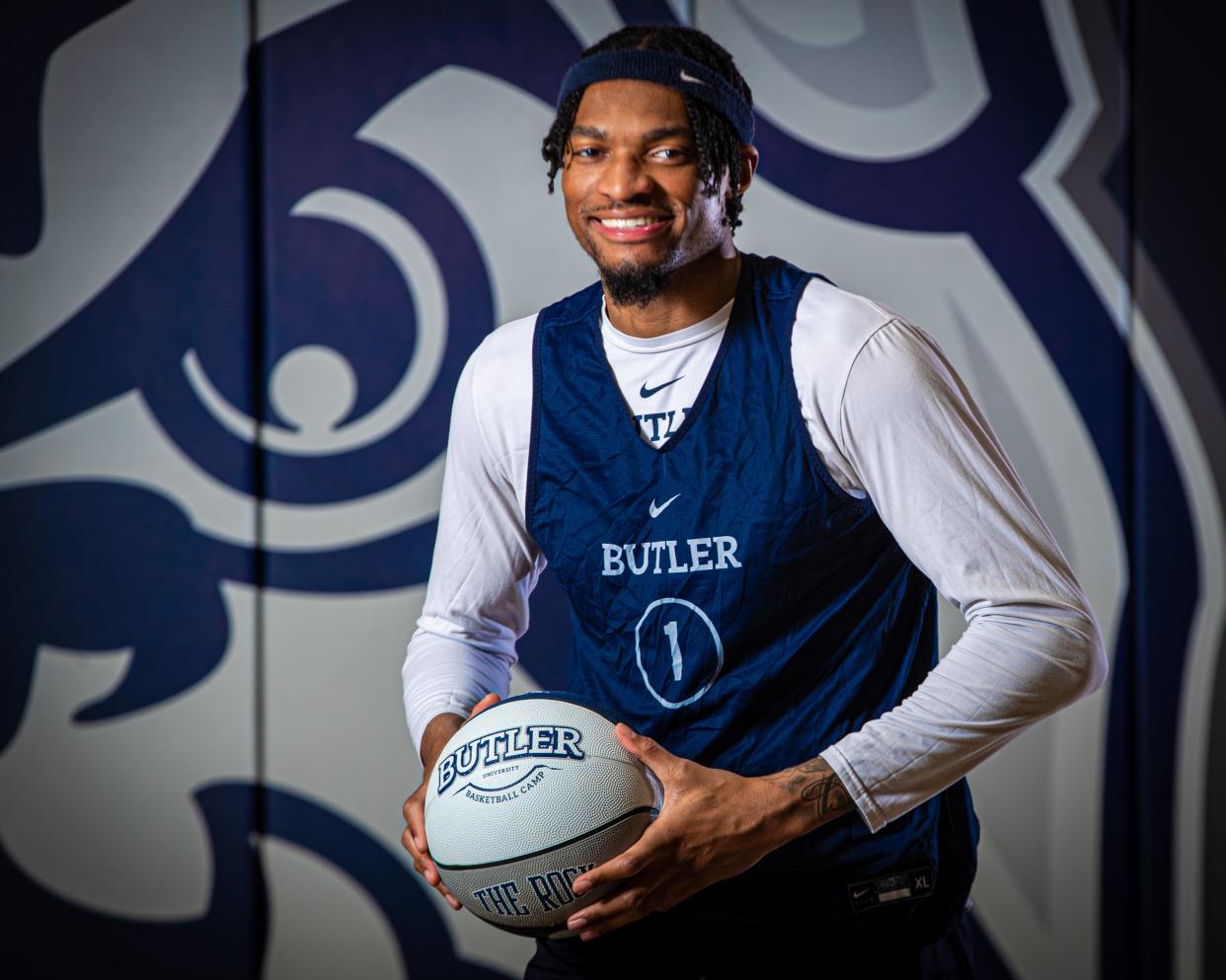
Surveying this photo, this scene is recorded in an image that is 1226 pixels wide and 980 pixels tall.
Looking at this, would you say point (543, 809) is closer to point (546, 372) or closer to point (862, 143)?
point (546, 372)

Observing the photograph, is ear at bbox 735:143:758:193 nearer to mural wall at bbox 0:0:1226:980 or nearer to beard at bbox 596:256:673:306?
beard at bbox 596:256:673:306

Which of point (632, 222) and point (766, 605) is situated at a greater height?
point (632, 222)

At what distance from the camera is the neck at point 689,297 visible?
4.00 ft

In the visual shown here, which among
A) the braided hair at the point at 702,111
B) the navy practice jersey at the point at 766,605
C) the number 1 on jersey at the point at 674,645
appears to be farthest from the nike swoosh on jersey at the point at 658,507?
the braided hair at the point at 702,111

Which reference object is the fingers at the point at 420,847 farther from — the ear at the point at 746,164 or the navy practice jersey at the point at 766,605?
the ear at the point at 746,164

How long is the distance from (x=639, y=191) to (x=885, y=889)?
29.4 inches

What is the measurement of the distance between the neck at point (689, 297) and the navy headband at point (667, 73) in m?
0.16

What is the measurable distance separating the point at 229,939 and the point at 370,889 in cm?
30

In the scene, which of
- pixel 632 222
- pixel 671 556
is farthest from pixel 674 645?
pixel 632 222

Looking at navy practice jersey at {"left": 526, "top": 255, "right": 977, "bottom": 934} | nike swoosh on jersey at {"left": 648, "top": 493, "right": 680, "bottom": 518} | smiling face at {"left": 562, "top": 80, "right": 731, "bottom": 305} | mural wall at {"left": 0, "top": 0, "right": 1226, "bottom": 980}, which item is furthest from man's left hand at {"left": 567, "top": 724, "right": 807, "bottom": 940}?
mural wall at {"left": 0, "top": 0, "right": 1226, "bottom": 980}

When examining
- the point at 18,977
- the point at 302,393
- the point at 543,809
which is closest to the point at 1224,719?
the point at 543,809

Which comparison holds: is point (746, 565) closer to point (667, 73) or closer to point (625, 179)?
point (625, 179)

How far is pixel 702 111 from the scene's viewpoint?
4.02 ft

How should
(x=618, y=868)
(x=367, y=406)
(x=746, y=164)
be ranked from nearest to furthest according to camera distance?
(x=618, y=868)
(x=746, y=164)
(x=367, y=406)
